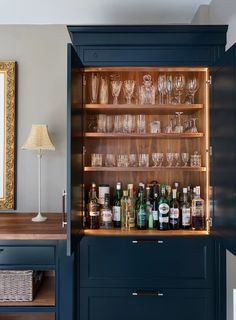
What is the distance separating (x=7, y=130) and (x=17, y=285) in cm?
122

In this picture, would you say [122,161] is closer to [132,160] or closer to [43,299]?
[132,160]

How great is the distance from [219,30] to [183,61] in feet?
0.95

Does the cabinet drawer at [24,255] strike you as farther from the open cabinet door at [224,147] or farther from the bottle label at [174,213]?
the open cabinet door at [224,147]

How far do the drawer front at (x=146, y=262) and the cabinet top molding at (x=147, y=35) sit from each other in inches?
50.7

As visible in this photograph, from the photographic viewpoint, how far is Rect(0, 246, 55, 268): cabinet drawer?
1.88 metres

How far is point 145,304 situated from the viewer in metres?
2.01

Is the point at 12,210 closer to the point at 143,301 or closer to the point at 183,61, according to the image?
the point at 143,301

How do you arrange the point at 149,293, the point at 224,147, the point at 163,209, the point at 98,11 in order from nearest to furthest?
the point at 224,147 → the point at 149,293 → the point at 163,209 → the point at 98,11

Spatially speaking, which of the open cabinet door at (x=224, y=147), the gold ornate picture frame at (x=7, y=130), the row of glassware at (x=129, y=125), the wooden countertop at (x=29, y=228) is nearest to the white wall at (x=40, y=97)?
the gold ornate picture frame at (x=7, y=130)

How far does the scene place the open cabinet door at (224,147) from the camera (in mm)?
1577

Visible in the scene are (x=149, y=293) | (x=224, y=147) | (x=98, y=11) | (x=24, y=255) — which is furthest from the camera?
(x=98, y=11)

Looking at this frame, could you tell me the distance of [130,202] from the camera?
220cm

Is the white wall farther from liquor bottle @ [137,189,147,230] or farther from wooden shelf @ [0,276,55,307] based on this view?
liquor bottle @ [137,189,147,230]

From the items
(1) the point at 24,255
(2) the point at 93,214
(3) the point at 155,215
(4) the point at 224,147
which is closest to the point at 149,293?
(3) the point at 155,215
